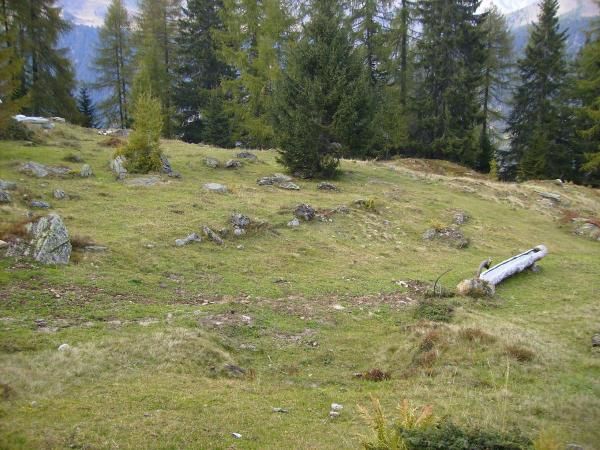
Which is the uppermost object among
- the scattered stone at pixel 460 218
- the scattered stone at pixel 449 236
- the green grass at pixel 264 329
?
the scattered stone at pixel 460 218

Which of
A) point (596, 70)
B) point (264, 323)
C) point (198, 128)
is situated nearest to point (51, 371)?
point (264, 323)

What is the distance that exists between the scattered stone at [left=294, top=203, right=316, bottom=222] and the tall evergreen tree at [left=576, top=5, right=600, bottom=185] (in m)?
29.7

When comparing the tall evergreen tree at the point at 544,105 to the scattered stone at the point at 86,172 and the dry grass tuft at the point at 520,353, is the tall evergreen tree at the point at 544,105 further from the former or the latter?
the dry grass tuft at the point at 520,353

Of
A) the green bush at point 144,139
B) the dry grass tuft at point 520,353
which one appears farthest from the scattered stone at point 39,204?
the dry grass tuft at point 520,353

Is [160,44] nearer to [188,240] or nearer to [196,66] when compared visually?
[196,66]

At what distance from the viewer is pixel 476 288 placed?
48.8 feet

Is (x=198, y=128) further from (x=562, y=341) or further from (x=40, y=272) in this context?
(x=562, y=341)

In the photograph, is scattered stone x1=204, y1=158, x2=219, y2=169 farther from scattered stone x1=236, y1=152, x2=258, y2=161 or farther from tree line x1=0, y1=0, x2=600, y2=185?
tree line x1=0, y1=0, x2=600, y2=185

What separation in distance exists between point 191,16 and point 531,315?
47169mm

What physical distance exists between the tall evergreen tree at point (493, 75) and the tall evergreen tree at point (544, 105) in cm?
196

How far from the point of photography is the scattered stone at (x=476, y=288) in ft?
48.7

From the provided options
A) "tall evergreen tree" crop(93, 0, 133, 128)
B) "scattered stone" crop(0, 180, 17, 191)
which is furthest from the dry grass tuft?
"tall evergreen tree" crop(93, 0, 133, 128)

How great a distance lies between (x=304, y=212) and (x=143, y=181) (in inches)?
321

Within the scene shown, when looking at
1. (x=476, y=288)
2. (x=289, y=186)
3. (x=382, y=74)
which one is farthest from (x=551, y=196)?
(x=476, y=288)
